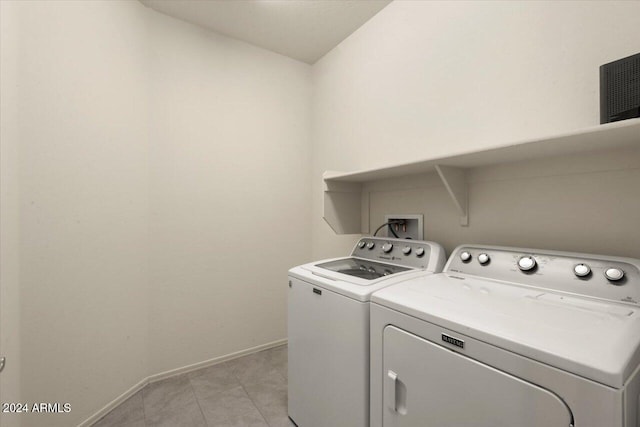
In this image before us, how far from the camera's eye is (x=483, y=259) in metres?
1.27

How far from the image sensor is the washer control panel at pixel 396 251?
1.53 meters

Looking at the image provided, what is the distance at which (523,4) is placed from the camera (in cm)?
129

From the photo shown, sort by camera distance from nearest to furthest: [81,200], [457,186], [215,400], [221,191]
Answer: [457,186], [81,200], [215,400], [221,191]

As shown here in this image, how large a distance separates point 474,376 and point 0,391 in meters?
1.84

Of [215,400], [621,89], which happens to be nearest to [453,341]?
[621,89]

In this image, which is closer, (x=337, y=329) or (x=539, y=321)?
(x=539, y=321)

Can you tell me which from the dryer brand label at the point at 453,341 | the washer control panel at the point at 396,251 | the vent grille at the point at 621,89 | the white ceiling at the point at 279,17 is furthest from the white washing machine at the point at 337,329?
the white ceiling at the point at 279,17

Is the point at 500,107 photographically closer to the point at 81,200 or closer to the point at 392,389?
the point at 392,389

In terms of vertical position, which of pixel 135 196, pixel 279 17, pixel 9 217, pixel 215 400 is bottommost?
pixel 215 400

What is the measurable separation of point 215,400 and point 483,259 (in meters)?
1.91

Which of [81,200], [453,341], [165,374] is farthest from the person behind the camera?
[165,374]

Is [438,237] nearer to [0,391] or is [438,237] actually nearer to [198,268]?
[198,268]

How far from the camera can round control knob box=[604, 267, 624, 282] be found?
3.02 feet

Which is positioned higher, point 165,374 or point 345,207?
point 345,207
